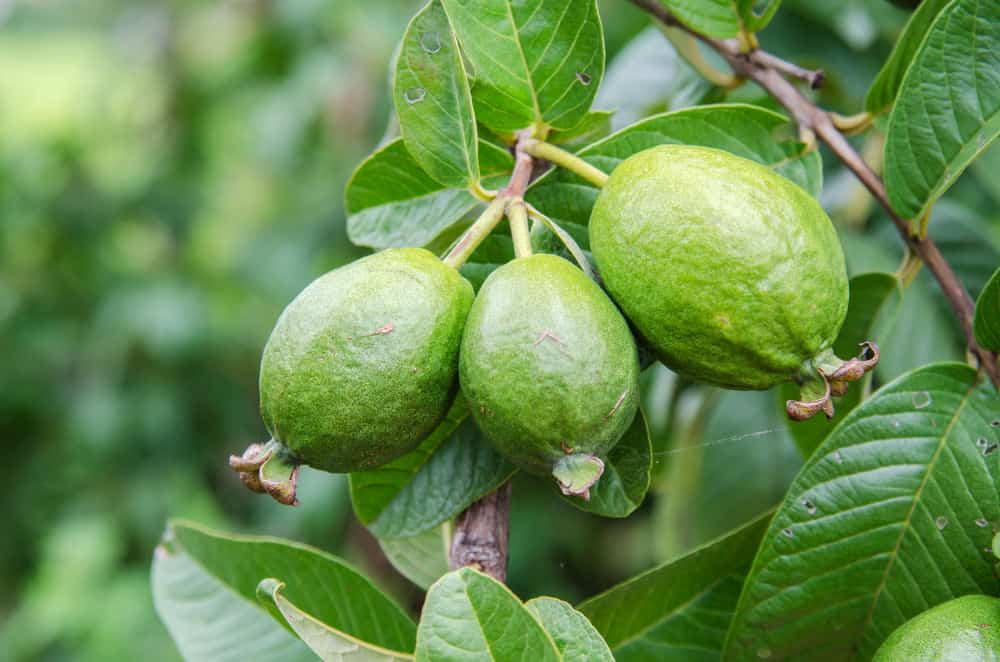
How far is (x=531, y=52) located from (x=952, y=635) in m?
0.68

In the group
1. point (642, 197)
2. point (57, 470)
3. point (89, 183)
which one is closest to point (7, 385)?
point (57, 470)

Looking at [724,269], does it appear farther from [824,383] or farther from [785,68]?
[785,68]

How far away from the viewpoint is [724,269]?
795 millimetres

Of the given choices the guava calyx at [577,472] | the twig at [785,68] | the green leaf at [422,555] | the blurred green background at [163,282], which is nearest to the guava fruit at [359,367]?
the guava calyx at [577,472]

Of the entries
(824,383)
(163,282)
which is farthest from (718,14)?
(163,282)

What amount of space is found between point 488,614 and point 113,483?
339 cm

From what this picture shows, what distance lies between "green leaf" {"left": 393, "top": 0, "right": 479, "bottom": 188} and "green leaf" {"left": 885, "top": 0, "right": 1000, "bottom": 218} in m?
0.45

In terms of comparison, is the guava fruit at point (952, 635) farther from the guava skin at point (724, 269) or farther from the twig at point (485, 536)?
the twig at point (485, 536)

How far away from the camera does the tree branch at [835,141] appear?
3.39 feet

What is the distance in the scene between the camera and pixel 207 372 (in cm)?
385

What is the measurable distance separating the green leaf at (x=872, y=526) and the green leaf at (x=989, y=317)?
0.22 feet

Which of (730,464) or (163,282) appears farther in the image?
(163,282)

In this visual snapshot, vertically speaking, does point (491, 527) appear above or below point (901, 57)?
below

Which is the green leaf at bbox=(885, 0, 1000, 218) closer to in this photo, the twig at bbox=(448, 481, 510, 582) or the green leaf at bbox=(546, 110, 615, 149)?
the green leaf at bbox=(546, 110, 615, 149)
